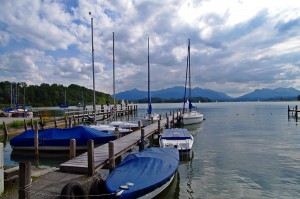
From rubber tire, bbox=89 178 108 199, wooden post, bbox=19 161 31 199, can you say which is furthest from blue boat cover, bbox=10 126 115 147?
wooden post, bbox=19 161 31 199

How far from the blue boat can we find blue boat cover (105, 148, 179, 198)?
8.55 meters

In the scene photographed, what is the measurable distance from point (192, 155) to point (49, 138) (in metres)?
11.2

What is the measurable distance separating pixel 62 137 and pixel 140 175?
Answer: 1164 centimetres

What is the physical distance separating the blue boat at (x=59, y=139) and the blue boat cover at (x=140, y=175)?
8.55 metres

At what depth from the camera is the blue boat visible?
19.5 meters

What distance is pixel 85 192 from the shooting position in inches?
360

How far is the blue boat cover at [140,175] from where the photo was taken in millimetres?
8859

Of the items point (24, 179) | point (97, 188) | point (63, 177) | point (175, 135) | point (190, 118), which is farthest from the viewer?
point (190, 118)

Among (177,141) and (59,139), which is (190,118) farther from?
(59,139)

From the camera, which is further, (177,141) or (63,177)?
(177,141)

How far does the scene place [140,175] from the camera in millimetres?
9883

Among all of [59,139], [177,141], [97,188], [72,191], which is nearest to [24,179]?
[72,191]

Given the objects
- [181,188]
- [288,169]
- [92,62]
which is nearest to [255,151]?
[288,169]

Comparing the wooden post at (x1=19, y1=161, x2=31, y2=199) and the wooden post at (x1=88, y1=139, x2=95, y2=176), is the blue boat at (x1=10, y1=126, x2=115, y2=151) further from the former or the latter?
the wooden post at (x1=19, y1=161, x2=31, y2=199)
